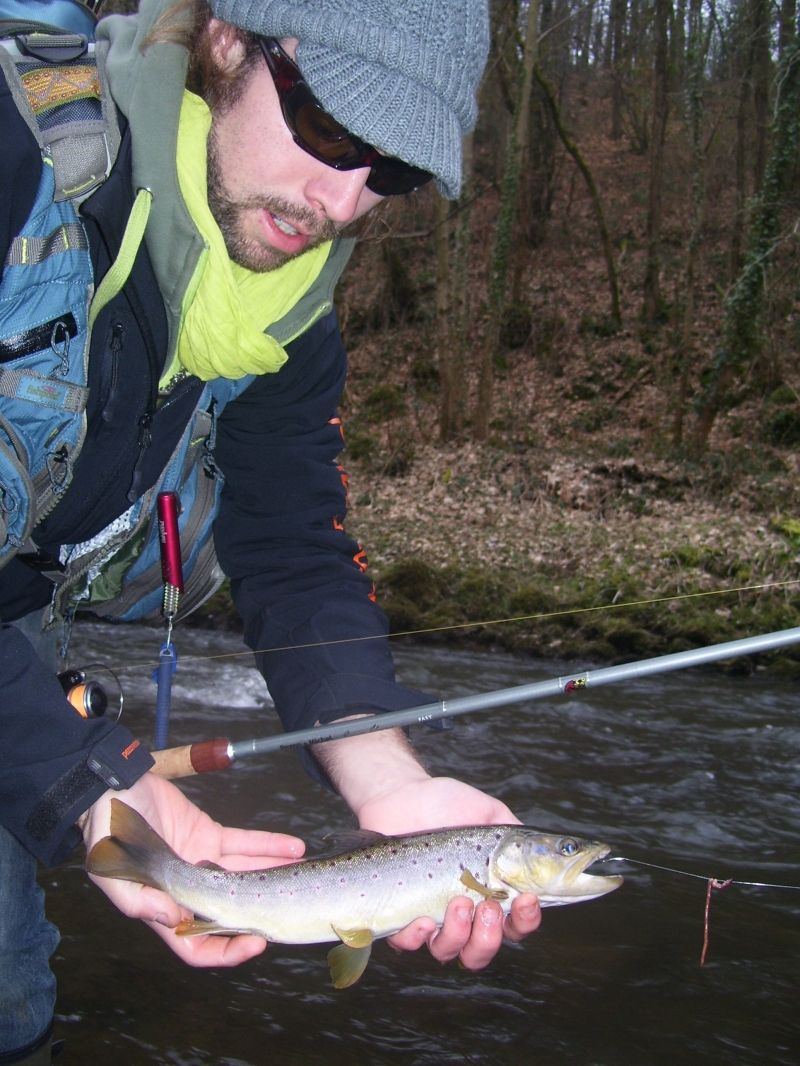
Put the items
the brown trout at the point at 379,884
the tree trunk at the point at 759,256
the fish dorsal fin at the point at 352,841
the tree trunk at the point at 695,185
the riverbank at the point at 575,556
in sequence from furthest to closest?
the tree trunk at the point at 695,185 → the tree trunk at the point at 759,256 → the riverbank at the point at 575,556 → the fish dorsal fin at the point at 352,841 → the brown trout at the point at 379,884

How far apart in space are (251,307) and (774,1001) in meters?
3.51

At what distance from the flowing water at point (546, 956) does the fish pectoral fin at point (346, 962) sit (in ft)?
4.64

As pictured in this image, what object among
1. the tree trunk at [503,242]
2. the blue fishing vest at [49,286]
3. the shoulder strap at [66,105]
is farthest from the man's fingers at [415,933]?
the tree trunk at [503,242]

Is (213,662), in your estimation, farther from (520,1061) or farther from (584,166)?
(584,166)

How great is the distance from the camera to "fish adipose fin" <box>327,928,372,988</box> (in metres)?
2.38

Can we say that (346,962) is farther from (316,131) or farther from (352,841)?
(316,131)

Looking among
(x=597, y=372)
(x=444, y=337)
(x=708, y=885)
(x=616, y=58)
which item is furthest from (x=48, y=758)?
(x=616, y=58)

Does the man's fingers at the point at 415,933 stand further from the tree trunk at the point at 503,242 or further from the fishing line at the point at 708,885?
the tree trunk at the point at 503,242

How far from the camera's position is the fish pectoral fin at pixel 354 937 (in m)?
2.40

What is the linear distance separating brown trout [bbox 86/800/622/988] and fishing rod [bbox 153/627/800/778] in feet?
1.01

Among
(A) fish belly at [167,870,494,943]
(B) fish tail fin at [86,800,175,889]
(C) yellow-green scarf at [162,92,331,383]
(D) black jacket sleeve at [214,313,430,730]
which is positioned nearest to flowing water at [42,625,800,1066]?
(A) fish belly at [167,870,494,943]

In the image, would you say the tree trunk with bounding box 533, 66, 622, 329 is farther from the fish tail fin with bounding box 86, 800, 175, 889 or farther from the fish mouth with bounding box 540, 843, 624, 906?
the fish tail fin with bounding box 86, 800, 175, 889

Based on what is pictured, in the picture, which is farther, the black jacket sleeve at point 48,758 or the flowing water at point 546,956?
the flowing water at point 546,956

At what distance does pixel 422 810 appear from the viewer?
2.57m
